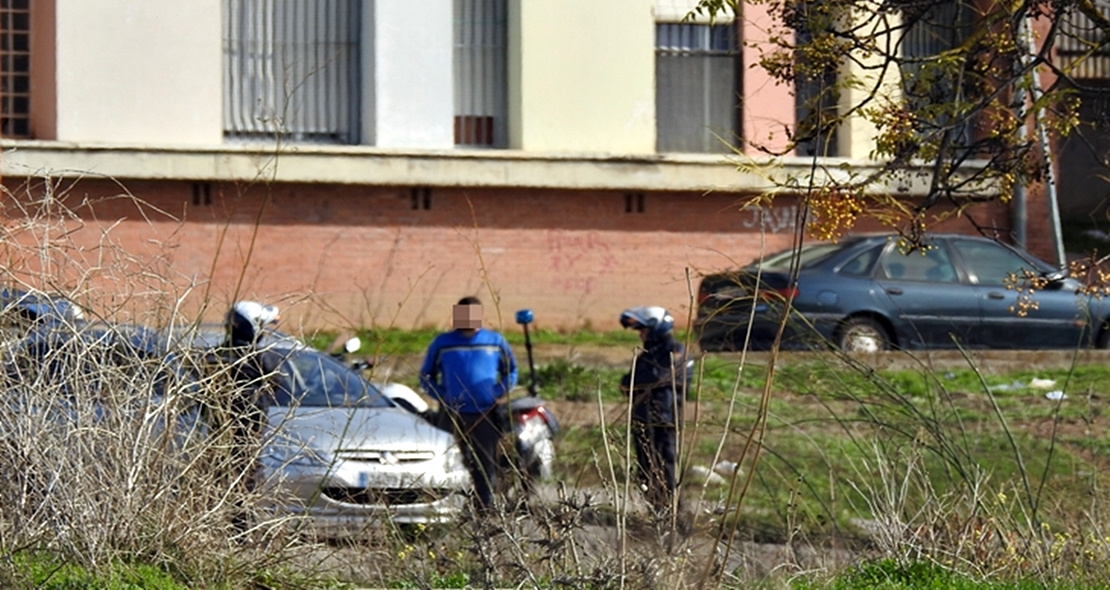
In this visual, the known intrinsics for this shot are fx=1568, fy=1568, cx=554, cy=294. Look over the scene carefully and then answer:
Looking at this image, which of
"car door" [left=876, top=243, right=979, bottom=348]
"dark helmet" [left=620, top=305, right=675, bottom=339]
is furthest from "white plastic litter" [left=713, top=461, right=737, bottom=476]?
"car door" [left=876, top=243, right=979, bottom=348]

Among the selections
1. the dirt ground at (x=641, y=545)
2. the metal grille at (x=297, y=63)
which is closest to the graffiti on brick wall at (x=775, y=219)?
the metal grille at (x=297, y=63)

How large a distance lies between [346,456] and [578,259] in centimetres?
1146

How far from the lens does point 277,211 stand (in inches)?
763

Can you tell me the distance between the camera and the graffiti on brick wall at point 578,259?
20239 mm

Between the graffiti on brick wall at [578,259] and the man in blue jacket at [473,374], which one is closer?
the man in blue jacket at [473,374]

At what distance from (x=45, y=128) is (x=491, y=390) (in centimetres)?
1036

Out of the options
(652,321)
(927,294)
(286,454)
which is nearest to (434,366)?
(652,321)

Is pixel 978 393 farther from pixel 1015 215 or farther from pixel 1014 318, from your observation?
pixel 1015 215

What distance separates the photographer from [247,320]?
821 cm

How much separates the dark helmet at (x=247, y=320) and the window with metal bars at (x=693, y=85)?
508 inches

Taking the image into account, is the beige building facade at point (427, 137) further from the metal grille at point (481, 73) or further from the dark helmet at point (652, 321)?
the dark helmet at point (652, 321)

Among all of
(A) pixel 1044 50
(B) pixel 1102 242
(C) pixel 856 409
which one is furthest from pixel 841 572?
(B) pixel 1102 242

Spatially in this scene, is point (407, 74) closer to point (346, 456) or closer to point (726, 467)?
point (726, 467)

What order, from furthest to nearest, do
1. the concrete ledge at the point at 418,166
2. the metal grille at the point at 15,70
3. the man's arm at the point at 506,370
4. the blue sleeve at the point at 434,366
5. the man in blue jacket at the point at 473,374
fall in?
the metal grille at the point at 15,70 < the concrete ledge at the point at 418,166 < the blue sleeve at the point at 434,366 < the man's arm at the point at 506,370 < the man in blue jacket at the point at 473,374
